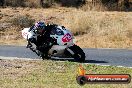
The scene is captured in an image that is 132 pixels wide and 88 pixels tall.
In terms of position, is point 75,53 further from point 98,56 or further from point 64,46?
point 98,56

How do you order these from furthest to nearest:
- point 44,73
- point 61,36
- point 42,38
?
point 42,38 → point 61,36 → point 44,73

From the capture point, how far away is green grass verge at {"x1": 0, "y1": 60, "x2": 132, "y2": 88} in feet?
37.1

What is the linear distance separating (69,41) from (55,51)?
2.35 feet

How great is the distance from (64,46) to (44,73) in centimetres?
360

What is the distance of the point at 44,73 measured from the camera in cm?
1359

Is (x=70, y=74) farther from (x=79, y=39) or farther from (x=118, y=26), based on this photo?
(x=118, y=26)

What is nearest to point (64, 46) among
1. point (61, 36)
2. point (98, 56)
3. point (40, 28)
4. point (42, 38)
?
point (61, 36)

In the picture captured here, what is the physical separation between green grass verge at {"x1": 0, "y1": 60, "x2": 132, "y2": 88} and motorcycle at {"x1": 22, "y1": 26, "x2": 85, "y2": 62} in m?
1.25

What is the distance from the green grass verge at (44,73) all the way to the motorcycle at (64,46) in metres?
1.25

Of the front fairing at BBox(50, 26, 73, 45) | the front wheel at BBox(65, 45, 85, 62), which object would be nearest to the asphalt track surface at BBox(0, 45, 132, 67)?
the front wheel at BBox(65, 45, 85, 62)

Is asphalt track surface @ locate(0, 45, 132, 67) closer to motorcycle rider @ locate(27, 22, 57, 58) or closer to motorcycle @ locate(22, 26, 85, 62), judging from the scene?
motorcycle @ locate(22, 26, 85, 62)

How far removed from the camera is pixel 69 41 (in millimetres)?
17000

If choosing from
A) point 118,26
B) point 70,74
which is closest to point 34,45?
point 70,74

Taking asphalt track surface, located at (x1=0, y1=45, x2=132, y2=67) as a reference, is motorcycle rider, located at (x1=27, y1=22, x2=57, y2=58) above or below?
above
